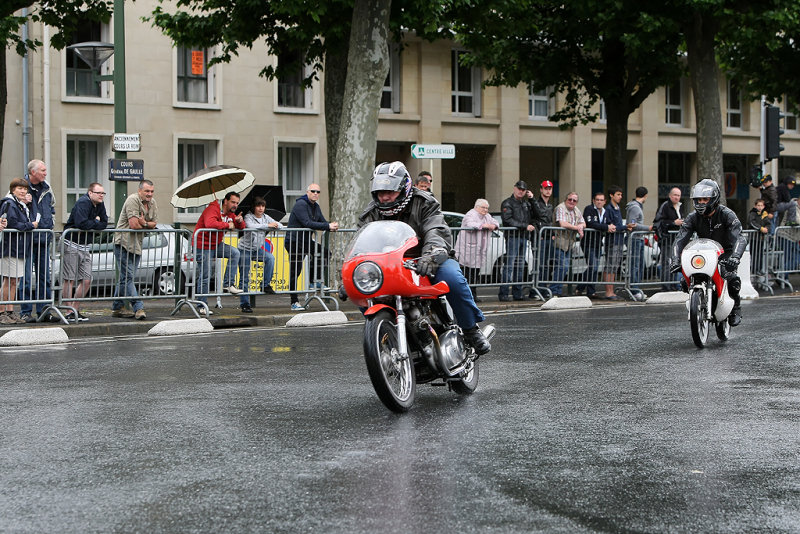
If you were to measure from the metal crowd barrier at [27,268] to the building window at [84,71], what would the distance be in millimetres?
18330

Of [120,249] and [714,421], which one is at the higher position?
[120,249]

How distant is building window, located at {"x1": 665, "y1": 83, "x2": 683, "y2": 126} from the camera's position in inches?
1805

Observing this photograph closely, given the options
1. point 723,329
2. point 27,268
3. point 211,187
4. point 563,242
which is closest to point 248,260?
point 211,187

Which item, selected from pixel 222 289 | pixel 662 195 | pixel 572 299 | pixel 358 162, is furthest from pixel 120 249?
pixel 662 195

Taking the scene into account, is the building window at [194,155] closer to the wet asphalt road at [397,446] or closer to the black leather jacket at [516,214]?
the black leather jacket at [516,214]

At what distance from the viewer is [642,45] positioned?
26781 mm

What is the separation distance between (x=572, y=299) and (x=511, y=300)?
1.15m

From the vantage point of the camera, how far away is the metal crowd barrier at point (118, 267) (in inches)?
606

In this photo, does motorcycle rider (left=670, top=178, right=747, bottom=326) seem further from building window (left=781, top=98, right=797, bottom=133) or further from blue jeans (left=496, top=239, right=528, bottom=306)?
building window (left=781, top=98, right=797, bottom=133)

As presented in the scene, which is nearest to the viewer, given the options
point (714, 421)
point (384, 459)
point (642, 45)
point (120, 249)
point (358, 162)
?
point (384, 459)

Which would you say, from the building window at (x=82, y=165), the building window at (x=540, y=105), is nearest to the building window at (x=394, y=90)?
the building window at (x=540, y=105)

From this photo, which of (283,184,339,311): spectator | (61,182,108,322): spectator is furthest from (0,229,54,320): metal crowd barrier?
(283,184,339,311): spectator

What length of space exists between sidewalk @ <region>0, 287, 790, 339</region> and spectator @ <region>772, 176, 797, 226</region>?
299 inches

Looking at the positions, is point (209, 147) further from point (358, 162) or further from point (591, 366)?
point (591, 366)
